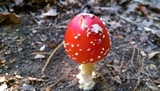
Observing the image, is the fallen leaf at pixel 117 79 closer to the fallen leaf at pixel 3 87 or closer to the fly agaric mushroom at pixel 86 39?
the fly agaric mushroom at pixel 86 39

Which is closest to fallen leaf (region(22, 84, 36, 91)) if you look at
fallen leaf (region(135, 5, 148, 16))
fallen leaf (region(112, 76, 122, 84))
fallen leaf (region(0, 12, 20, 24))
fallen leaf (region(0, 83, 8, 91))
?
fallen leaf (region(0, 83, 8, 91))

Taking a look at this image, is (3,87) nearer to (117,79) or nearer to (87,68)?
(87,68)

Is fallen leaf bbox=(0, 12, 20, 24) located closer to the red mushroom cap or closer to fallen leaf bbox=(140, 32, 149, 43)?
the red mushroom cap

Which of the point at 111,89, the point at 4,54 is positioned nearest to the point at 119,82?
the point at 111,89

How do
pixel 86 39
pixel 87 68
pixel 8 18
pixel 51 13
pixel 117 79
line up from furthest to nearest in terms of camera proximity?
pixel 51 13 → pixel 8 18 → pixel 117 79 → pixel 87 68 → pixel 86 39

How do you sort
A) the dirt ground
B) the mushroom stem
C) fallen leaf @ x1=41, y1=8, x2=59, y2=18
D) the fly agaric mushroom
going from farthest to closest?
1. fallen leaf @ x1=41, y1=8, x2=59, y2=18
2. the dirt ground
3. the mushroom stem
4. the fly agaric mushroom

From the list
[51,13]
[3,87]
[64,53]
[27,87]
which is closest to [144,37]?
[64,53]
